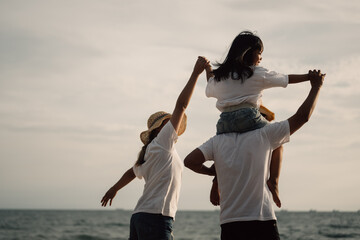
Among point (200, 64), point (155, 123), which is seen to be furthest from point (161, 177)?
point (200, 64)

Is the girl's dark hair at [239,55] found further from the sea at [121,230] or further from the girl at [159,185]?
the sea at [121,230]

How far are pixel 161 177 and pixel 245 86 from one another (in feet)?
4.36

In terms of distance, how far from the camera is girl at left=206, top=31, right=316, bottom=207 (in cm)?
297

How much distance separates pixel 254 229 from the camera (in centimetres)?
284

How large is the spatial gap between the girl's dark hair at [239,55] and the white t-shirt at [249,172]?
43 centimetres

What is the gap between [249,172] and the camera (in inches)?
115

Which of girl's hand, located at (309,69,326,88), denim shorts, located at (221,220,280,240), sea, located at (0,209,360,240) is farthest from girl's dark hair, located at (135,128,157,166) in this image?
sea, located at (0,209,360,240)

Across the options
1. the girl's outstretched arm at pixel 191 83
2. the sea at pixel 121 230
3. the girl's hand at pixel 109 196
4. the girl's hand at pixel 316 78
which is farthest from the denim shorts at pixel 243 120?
the sea at pixel 121 230

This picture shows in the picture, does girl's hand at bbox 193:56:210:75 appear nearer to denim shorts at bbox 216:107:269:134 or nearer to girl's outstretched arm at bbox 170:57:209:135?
girl's outstretched arm at bbox 170:57:209:135

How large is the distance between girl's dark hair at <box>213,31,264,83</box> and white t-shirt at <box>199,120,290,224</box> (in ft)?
1.42

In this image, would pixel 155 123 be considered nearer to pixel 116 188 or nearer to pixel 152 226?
pixel 116 188

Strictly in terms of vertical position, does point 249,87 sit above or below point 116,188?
above

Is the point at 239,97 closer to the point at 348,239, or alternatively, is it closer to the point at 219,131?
the point at 219,131

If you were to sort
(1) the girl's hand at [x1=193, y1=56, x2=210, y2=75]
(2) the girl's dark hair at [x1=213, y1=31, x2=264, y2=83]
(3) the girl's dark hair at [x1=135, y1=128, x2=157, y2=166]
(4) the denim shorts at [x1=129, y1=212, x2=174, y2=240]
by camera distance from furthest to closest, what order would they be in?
(3) the girl's dark hair at [x1=135, y1=128, x2=157, y2=166]
(4) the denim shorts at [x1=129, y1=212, x2=174, y2=240]
(1) the girl's hand at [x1=193, y1=56, x2=210, y2=75]
(2) the girl's dark hair at [x1=213, y1=31, x2=264, y2=83]
